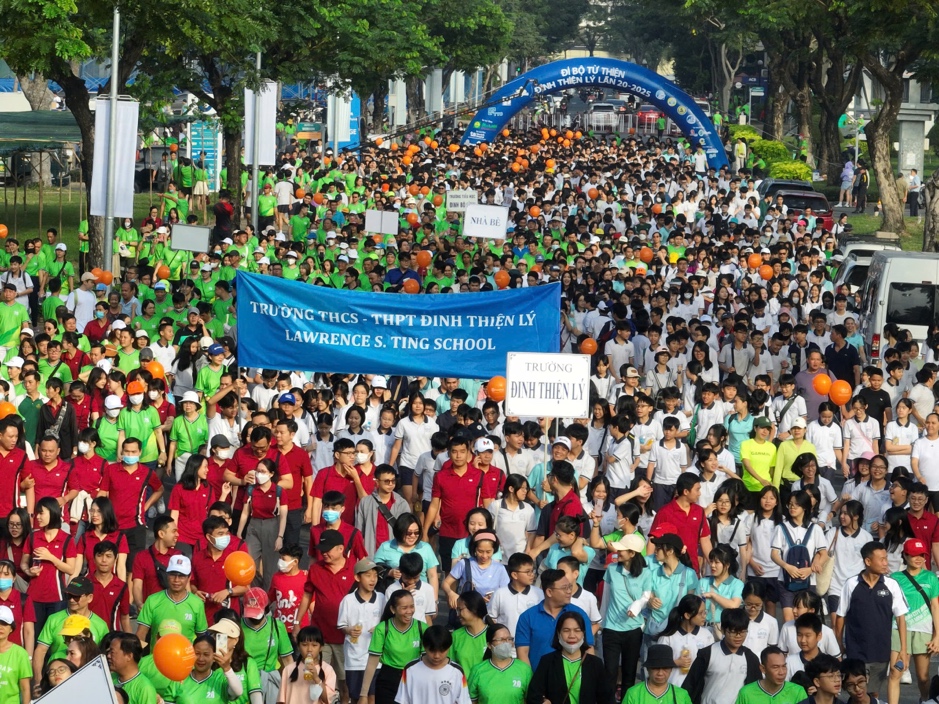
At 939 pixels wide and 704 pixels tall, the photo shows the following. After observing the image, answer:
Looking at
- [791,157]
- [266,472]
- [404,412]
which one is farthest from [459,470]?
[791,157]

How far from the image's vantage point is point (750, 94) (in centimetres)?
7944

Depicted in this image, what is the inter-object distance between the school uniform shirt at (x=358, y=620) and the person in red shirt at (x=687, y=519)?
7.67ft

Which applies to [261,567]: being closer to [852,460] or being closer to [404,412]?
[404,412]

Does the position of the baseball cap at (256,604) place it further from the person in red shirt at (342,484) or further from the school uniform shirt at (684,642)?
the person in red shirt at (342,484)

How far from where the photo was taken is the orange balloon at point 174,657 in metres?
8.11

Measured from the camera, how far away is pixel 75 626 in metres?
9.16

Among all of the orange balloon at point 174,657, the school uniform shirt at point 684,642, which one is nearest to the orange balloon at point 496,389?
the school uniform shirt at point 684,642

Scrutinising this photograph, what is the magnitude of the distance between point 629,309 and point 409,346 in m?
7.07

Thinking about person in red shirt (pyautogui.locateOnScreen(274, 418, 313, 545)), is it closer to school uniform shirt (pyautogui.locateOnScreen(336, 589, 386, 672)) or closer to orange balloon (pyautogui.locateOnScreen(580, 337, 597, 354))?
school uniform shirt (pyautogui.locateOnScreen(336, 589, 386, 672))

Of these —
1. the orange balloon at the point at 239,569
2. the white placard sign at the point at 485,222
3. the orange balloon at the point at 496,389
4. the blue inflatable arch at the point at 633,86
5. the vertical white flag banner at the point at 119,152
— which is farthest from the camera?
the blue inflatable arch at the point at 633,86

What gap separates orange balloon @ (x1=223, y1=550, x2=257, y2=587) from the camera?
9750mm

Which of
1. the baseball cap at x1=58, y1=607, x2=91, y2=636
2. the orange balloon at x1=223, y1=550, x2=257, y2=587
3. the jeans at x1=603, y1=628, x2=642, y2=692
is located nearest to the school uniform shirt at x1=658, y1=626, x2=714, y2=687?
the jeans at x1=603, y1=628, x2=642, y2=692

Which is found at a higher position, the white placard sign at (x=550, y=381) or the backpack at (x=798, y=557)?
the white placard sign at (x=550, y=381)

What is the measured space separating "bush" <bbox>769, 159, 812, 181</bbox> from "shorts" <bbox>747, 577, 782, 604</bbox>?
1415 inches
